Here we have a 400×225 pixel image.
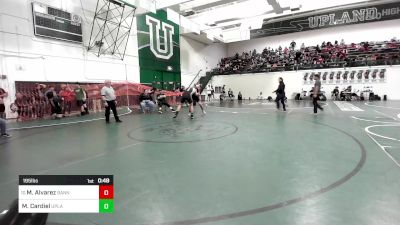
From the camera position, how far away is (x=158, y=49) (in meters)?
18.6

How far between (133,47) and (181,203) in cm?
1582

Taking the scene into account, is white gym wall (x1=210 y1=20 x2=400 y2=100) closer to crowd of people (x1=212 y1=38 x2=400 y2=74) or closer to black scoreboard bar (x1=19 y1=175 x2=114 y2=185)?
crowd of people (x1=212 y1=38 x2=400 y2=74)

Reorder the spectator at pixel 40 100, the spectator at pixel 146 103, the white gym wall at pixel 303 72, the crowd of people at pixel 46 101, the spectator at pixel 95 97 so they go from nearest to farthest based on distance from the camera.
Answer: the crowd of people at pixel 46 101
the spectator at pixel 40 100
the spectator at pixel 146 103
the spectator at pixel 95 97
the white gym wall at pixel 303 72

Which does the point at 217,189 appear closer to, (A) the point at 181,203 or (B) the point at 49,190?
(A) the point at 181,203

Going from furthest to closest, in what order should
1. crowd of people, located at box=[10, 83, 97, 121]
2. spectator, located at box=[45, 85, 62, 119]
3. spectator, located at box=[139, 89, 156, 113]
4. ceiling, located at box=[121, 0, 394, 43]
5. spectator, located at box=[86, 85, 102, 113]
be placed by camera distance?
1. ceiling, located at box=[121, 0, 394, 43]
2. spectator, located at box=[86, 85, 102, 113]
3. spectator, located at box=[139, 89, 156, 113]
4. spectator, located at box=[45, 85, 62, 119]
5. crowd of people, located at box=[10, 83, 97, 121]

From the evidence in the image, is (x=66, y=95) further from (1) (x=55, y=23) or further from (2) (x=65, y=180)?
(2) (x=65, y=180)

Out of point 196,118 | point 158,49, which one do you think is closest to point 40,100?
point 196,118

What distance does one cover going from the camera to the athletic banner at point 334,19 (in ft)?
65.2

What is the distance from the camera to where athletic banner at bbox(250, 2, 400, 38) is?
19.9m
